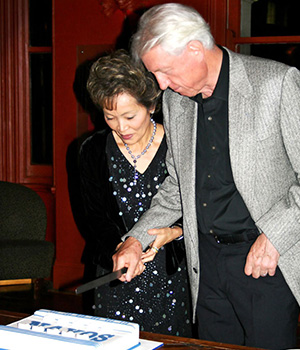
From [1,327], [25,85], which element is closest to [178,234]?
[1,327]

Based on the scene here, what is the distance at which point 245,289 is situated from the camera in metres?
1.96

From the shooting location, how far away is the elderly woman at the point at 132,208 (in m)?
2.29

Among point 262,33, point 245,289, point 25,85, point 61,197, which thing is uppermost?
point 262,33

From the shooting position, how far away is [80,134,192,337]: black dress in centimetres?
237

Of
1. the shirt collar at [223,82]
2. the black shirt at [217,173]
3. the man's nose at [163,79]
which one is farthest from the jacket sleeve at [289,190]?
the man's nose at [163,79]

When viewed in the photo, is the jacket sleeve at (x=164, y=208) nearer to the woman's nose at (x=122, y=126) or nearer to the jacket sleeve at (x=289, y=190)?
the woman's nose at (x=122, y=126)

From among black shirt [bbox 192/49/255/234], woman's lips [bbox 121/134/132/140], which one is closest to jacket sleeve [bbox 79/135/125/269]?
woman's lips [bbox 121/134/132/140]

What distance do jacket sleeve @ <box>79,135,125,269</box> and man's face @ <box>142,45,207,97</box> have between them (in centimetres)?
62

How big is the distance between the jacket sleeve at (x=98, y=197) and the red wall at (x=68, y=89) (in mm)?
2139

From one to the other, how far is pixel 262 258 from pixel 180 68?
0.66 metres

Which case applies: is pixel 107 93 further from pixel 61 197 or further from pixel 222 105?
Answer: pixel 61 197

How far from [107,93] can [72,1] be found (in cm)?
252

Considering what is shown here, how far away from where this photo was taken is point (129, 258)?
Answer: 6.72 feet

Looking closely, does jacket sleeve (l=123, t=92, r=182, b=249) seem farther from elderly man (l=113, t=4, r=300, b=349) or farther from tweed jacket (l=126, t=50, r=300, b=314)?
tweed jacket (l=126, t=50, r=300, b=314)
